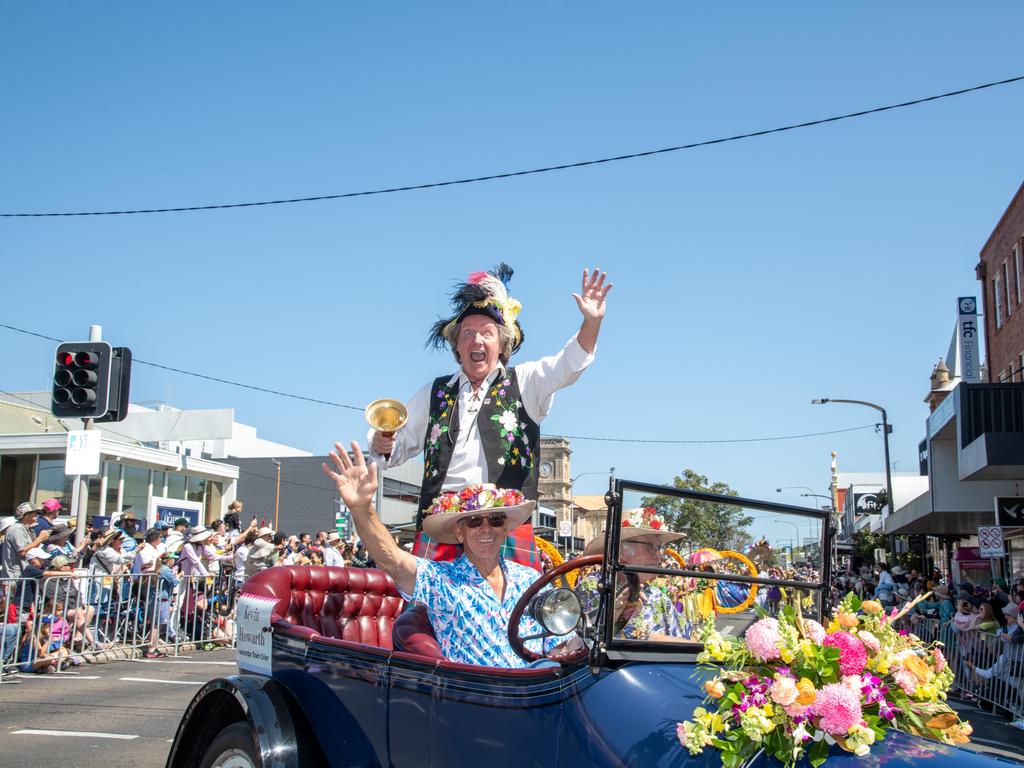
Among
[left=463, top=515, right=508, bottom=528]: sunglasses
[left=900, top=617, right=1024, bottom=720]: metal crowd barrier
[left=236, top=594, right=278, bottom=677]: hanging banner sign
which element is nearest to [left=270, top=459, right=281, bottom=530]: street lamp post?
[left=900, top=617, right=1024, bottom=720]: metal crowd barrier

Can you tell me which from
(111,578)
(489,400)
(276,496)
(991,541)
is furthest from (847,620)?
(276,496)

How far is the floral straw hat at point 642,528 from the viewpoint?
2.87 m

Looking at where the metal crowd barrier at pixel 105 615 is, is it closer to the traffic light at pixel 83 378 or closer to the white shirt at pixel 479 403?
the traffic light at pixel 83 378

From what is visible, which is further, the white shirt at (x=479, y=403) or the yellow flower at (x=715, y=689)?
the white shirt at (x=479, y=403)

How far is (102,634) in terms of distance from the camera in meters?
11.7

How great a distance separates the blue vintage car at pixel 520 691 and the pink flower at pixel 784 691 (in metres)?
0.13

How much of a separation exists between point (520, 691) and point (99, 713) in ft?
20.0

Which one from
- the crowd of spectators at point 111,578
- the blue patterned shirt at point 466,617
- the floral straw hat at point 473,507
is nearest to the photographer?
the blue patterned shirt at point 466,617

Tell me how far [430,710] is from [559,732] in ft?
1.76

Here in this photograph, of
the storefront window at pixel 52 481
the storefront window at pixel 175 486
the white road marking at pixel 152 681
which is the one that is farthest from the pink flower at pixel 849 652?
the storefront window at pixel 175 486

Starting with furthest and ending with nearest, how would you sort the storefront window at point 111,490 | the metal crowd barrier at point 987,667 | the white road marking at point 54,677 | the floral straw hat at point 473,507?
the storefront window at point 111,490, the metal crowd barrier at point 987,667, the white road marking at point 54,677, the floral straw hat at point 473,507

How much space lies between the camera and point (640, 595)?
278 cm

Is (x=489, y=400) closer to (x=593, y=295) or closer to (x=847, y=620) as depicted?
(x=593, y=295)

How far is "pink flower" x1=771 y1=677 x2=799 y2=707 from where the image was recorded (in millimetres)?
2174
